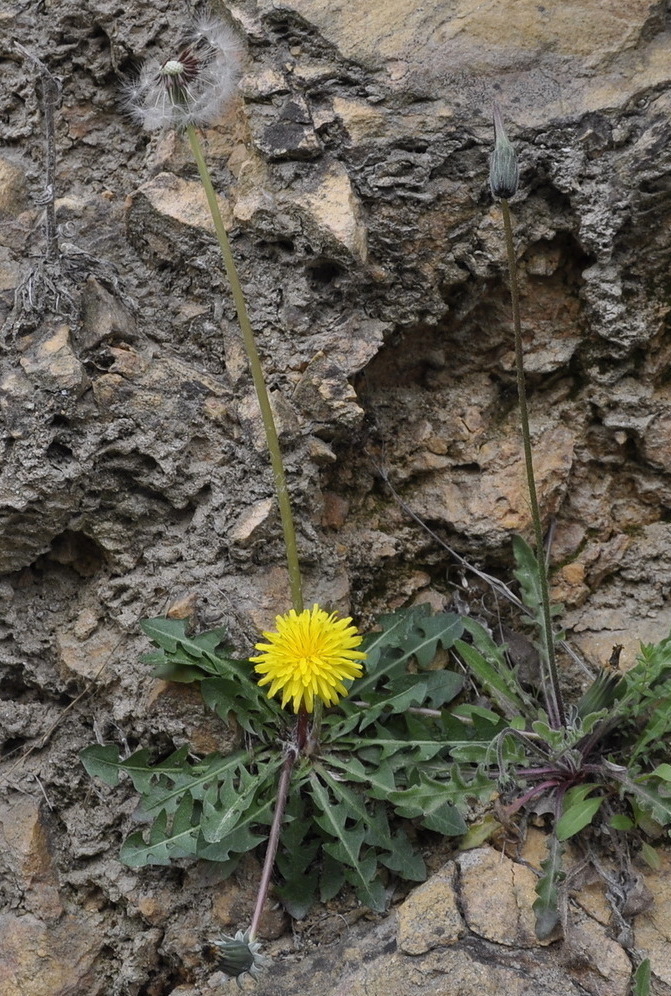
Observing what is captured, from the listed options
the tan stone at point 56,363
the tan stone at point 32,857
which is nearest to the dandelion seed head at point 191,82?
the tan stone at point 56,363

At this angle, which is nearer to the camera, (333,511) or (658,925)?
(658,925)

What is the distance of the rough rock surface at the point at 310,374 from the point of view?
2.87m

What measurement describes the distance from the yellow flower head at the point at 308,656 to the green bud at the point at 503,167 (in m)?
1.24

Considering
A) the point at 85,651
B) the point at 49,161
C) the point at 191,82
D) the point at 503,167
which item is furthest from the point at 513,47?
the point at 85,651

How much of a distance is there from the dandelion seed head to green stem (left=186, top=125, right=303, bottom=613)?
4.1 inches

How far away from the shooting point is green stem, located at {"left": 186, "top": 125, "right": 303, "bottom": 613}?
2.76m

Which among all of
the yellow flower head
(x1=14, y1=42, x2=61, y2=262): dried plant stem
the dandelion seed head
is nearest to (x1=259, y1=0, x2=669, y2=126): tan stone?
the dandelion seed head

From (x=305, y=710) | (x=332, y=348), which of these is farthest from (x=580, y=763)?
(x=332, y=348)

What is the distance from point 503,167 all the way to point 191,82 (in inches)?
43.0

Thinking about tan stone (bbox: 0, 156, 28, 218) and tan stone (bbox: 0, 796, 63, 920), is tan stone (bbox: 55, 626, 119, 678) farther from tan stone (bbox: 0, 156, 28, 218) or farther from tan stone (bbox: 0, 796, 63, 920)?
tan stone (bbox: 0, 156, 28, 218)

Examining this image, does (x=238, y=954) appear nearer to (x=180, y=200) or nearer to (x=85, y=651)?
(x=85, y=651)

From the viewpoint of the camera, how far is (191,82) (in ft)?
9.36

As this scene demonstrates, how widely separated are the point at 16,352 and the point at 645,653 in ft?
7.02

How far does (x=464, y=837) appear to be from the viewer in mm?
2725
